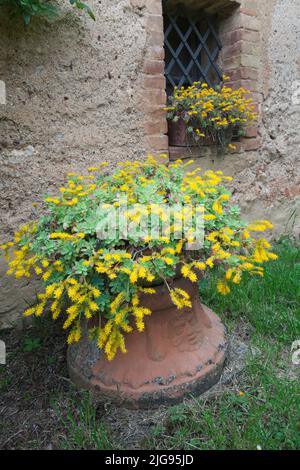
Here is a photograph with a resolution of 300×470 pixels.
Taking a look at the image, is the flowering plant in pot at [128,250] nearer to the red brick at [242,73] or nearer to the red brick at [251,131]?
the red brick at [251,131]

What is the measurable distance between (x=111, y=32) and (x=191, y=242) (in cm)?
154

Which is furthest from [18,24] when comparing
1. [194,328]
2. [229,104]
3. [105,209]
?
[194,328]

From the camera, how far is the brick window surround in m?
2.33

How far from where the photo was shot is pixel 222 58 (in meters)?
2.89

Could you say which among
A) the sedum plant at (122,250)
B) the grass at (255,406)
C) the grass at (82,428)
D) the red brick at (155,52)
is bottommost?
the grass at (82,428)

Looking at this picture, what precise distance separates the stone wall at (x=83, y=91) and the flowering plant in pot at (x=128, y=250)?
53 centimetres

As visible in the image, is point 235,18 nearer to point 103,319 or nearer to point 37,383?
point 103,319

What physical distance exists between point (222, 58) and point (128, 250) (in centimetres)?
216

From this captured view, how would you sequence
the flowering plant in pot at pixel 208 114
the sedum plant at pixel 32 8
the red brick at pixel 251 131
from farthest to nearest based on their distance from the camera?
the red brick at pixel 251 131 < the flowering plant in pot at pixel 208 114 < the sedum plant at pixel 32 8

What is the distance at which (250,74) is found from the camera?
2.85 metres

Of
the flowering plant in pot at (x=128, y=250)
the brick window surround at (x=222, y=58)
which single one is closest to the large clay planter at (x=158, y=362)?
the flowering plant in pot at (x=128, y=250)

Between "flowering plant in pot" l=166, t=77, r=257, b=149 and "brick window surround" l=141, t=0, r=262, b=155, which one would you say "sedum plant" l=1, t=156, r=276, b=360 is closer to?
"brick window surround" l=141, t=0, r=262, b=155

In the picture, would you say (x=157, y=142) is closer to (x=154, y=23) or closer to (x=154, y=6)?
(x=154, y=23)

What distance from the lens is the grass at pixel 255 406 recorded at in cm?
135
